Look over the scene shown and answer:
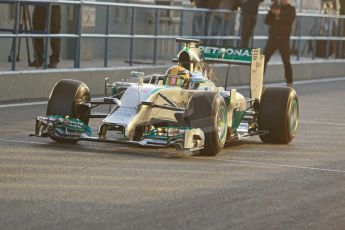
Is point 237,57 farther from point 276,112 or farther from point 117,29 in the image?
point 117,29

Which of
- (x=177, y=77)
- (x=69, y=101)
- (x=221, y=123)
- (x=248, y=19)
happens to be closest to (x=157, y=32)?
(x=248, y=19)

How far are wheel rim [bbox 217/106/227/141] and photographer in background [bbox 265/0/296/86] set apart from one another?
46.0 ft

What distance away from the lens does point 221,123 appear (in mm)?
A: 14406

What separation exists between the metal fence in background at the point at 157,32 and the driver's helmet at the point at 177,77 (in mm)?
5426

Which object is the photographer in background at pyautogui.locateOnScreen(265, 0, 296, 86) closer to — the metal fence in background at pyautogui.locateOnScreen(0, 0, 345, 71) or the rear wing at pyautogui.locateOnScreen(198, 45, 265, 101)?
the metal fence in background at pyautogui.locateOnScreen(0, 0, 345, 71)

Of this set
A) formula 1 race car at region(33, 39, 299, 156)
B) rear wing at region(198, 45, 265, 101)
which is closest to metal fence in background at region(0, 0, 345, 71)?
rear wing at region(198, 45, 265, 101)

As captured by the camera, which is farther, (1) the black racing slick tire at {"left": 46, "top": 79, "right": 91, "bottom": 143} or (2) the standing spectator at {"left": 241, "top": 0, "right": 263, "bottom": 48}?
(2) the standing spectator at {"left": 241, "top": 0, "right": 263, "bottom": 48}

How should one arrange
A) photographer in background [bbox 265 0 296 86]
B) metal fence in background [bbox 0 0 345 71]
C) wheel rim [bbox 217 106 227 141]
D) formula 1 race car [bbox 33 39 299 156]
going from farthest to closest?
photographer in background [bbox 265 0 296 86]
metal fence in background [bbox 0 0 345 71]
wheel rim [bbox 217 106 227 141]
formula 1 race car [bbox 33 39 299 156]

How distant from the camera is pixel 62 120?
14.1 metres

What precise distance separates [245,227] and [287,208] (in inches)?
47.3

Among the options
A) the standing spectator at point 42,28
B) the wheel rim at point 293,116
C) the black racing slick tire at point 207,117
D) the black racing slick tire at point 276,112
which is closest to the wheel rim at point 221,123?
the black racing slick tire at point 207,117

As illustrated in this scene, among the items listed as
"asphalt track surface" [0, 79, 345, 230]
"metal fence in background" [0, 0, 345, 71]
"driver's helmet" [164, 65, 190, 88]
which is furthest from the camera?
"metal fence in background" [0, 0, 345, 71]

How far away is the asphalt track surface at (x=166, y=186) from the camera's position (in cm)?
983

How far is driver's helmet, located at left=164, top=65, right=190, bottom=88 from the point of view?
14906mm
